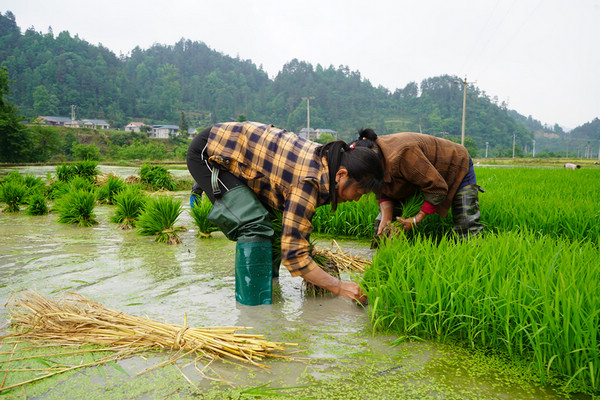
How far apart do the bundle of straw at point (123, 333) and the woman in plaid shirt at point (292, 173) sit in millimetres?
465

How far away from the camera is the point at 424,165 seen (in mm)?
2955

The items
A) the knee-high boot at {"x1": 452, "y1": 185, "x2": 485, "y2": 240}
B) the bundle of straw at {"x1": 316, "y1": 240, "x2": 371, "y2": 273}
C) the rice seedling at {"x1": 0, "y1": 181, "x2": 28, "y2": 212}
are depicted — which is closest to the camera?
the bundle of straw at {"x1": 316, "y1": 240, "x2": 371, "y2": 273}

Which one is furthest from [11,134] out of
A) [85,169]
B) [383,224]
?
[383,224]

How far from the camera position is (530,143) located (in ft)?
295

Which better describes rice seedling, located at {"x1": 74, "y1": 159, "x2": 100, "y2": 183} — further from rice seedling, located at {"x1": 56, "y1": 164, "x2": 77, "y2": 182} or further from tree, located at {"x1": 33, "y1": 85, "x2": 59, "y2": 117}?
tree, located at {"x1": 33, "y1": 85, "x2": 59, "y2": 117}

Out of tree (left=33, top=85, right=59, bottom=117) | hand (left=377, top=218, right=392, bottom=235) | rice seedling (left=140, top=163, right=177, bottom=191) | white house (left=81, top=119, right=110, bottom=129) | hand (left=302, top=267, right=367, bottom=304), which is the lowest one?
hand (left=302, top=267, right=367, bottom=304)

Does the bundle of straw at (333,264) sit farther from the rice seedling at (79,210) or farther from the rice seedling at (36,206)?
the rice seedling at (36,206)

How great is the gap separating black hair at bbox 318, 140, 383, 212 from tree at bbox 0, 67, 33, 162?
99.1 ft

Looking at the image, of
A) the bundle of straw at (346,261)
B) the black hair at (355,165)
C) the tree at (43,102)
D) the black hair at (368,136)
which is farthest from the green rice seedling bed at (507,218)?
the tree at (43,102)

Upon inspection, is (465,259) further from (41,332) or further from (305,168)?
(41,332)

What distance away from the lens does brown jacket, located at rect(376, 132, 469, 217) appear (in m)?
2.94

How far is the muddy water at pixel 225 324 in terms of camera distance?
1517mm

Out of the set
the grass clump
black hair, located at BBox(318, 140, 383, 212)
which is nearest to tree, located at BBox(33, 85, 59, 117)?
the grass clump

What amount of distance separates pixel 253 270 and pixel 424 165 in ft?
4.62
